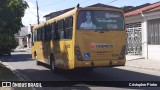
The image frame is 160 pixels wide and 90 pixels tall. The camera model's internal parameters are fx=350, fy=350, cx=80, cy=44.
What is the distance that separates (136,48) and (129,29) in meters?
2.02

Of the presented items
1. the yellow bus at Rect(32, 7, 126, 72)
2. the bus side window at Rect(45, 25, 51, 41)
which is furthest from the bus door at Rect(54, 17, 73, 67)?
the bus side window at Rect(45, 25, 51, 41)

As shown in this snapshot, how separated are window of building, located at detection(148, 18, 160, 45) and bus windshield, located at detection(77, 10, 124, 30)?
1049 cm

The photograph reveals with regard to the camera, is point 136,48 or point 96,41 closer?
point 96,41

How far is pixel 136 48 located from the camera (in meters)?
28.2

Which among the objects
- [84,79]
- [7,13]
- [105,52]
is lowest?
[84,79]

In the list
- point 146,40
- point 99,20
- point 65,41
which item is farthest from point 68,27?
point 146,40

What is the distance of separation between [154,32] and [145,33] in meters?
1.18

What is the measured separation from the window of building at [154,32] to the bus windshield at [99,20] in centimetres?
1049

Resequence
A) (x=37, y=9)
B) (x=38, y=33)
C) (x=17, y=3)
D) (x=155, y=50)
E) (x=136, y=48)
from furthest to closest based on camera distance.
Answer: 1. (x=37, y=9)
2. (x=136, y=48)
3. (x=155, y=50)
4. (x=38, y=33)
5. (x=17, y=3)

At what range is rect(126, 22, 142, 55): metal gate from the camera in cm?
2769

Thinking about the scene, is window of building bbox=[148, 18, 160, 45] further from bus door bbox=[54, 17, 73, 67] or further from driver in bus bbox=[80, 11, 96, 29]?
driver in bus bbox=[80, 11, 96, 29]

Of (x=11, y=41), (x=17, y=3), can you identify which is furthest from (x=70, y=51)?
(x=17, y=3)

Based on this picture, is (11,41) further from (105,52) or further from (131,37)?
(131,37)

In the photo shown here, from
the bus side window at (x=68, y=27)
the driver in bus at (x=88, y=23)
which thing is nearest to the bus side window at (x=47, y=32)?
the bus side window at (x=68, y=27)
